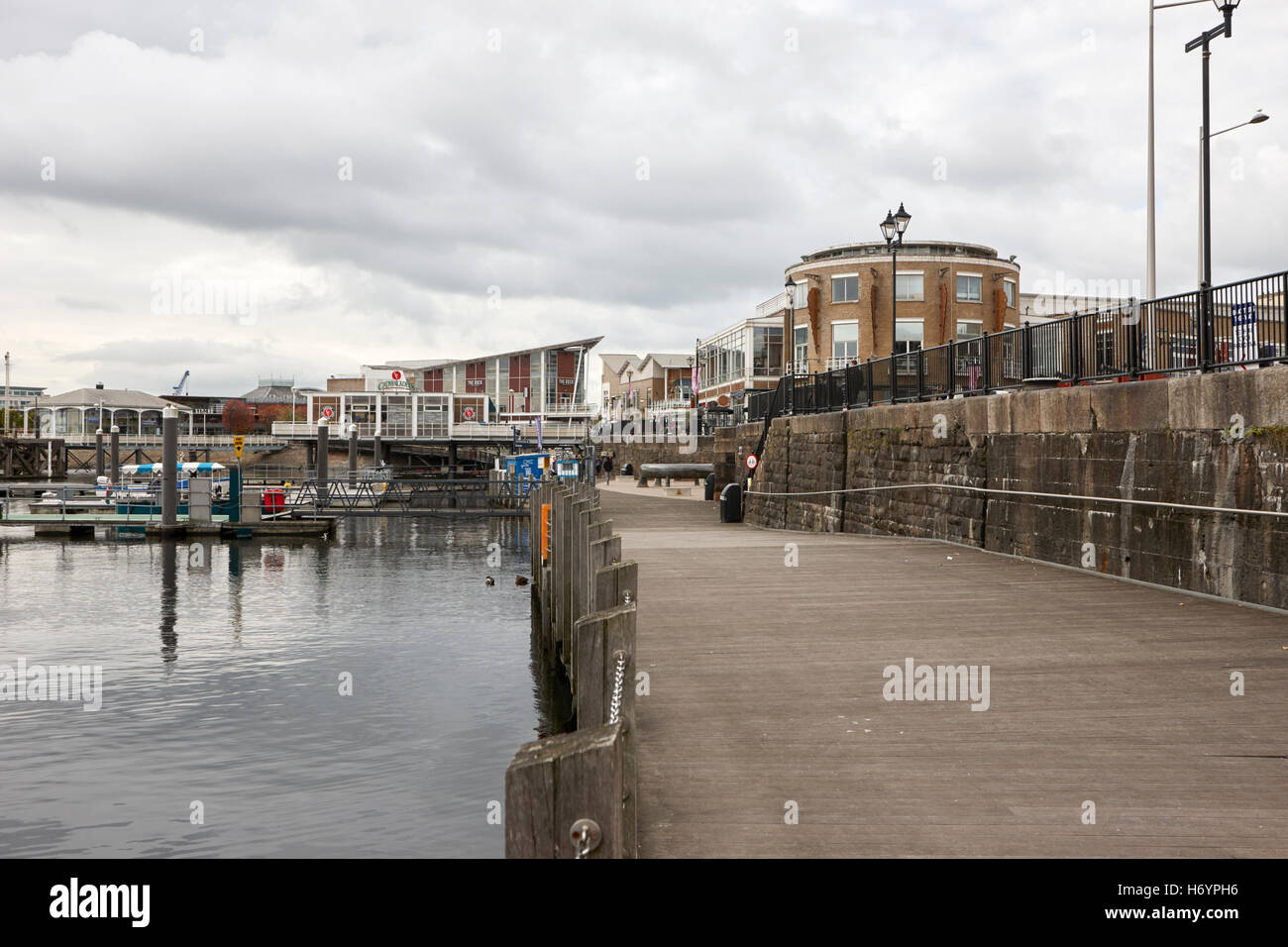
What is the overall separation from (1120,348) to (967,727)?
870 centimetres

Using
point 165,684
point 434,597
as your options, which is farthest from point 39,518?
point 165,684

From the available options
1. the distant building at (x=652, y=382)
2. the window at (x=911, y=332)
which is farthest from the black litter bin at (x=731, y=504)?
the distant building at (x=652, y=382)

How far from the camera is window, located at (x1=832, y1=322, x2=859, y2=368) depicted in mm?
61062

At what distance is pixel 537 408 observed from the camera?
119 meters

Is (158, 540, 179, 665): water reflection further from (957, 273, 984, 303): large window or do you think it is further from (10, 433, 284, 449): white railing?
(10, 433, 284, 449): white railing

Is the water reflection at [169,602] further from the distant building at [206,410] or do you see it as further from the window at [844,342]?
the distant building at [206,410]

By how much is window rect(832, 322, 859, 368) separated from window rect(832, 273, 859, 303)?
4.55ft

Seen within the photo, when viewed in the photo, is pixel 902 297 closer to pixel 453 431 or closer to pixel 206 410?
pixel 453 431

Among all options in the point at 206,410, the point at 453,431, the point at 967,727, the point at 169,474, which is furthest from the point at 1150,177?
the point at 206,410

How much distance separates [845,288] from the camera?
202ft

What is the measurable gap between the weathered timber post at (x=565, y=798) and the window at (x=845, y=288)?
5983 cm

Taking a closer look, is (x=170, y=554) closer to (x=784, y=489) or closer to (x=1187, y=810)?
(x=784, y=489)

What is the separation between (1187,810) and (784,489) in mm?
23106
